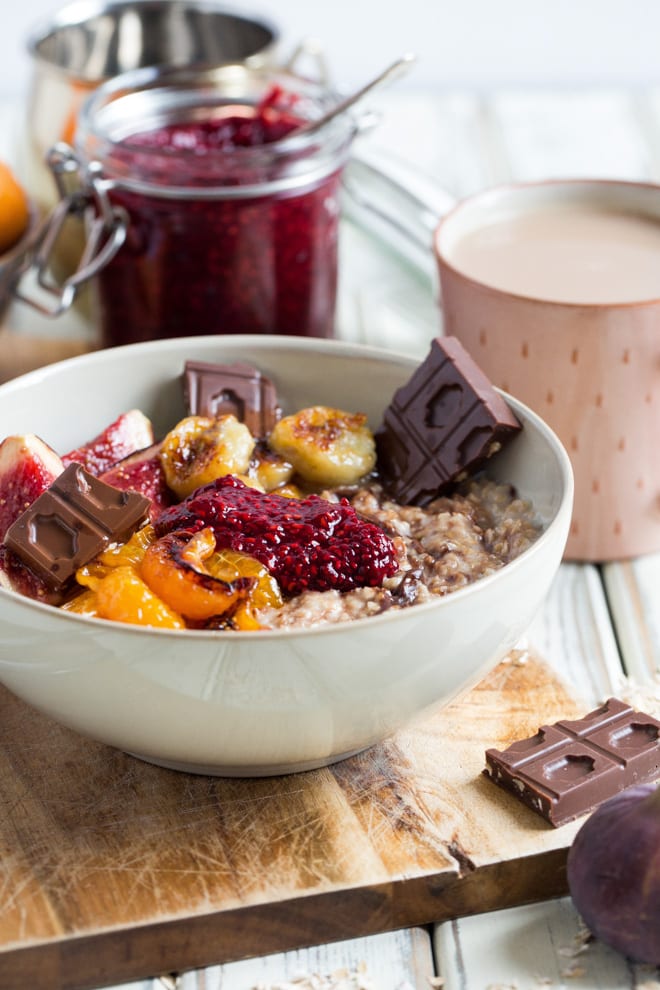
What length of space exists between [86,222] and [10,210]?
0.16 m

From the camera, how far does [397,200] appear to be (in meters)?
2.97

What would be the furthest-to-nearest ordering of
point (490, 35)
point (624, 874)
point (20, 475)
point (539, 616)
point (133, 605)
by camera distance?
point (490, 35) < point (539, 616) < point (20, 475) < point (133, 605) < point (624, 874)

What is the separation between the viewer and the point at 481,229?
2.47 m

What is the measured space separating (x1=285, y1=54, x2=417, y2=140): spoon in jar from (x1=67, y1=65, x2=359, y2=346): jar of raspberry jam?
0.06 feet

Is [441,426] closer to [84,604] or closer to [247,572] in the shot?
[247,572]

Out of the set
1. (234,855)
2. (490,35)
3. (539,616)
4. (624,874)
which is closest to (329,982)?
(234,855)

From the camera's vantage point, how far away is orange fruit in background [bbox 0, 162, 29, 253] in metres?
2.77

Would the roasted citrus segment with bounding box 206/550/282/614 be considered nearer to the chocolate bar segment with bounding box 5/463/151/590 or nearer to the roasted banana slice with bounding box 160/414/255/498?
the chocolate bar segment with bounding box 5/463/151/590

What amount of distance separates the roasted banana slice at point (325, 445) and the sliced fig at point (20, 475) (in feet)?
1.18

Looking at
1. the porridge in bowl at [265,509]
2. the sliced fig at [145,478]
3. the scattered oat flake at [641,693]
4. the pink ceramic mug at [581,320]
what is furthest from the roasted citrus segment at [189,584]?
the pink ceramic mug at [581,320]

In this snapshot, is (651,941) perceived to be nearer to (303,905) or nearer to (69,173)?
(303,905)

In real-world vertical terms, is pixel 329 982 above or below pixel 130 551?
below

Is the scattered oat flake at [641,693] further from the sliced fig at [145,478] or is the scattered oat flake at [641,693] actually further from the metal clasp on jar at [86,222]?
the metal clasp on jar at [86,222]

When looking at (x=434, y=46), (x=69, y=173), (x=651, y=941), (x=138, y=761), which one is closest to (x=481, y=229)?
(x=69, y=173)
